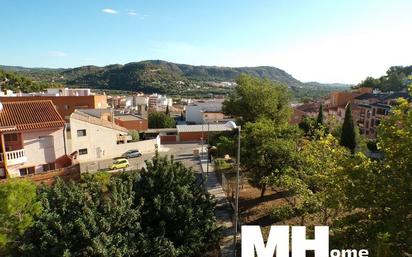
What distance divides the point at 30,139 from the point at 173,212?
57.0 feet

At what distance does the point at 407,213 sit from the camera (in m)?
8.55

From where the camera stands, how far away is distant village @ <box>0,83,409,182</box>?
24.5 m

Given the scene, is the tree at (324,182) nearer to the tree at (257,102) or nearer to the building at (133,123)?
the tree at (257,102)

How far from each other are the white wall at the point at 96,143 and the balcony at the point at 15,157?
1032cm

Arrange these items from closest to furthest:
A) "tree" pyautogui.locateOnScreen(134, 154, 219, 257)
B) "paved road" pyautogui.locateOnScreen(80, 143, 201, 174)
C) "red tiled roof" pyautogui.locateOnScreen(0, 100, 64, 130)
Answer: "tree" pyautogui.locateOnScreen(134, 154, 219, 257) < "red tiled roof" pyautogui.locateOnScreen(0, 100, 64, 130) < "paved road" pyautogui.locateOnScreen(80, 143, 201, 174)

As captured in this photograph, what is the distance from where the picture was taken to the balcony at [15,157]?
23.8 m

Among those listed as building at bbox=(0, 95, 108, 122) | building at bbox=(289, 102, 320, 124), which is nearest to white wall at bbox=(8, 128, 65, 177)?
building at bbox=(0, 95, 108, 122)

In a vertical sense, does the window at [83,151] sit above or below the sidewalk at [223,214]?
above

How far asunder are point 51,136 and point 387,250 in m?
25.2

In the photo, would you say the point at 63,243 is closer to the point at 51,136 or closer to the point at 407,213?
the point at 407,213

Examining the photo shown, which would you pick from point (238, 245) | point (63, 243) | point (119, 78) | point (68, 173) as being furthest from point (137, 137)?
point (119, 78)

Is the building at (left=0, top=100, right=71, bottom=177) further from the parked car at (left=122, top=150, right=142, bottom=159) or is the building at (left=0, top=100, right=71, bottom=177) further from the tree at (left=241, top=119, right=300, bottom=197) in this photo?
the tree at (left=241, top=119, right=300, bottom=197)

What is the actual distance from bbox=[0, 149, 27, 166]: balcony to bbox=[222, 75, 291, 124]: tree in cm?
2130

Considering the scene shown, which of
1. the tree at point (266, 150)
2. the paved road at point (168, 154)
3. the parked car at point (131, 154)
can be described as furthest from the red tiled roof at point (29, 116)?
the tree at point (266, 150)
